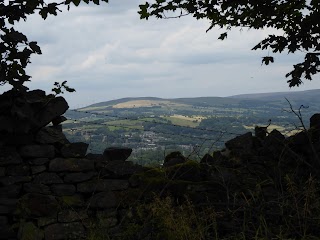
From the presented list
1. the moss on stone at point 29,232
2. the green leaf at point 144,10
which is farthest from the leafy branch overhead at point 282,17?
the moss on stone at point 29,232

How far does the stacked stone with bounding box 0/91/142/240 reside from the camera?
6211 millimetres

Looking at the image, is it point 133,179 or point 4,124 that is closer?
point 4,124

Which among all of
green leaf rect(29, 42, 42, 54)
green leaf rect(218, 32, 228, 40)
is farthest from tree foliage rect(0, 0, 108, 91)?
green leaf rect(218, 32, 228, 40)

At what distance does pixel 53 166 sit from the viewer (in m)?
6.51

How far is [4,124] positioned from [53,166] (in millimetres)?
932

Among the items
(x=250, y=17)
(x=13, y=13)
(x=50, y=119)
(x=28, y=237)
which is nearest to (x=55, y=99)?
(x=50, y=119)

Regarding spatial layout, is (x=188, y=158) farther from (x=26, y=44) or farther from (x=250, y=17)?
(x=250, y=17)

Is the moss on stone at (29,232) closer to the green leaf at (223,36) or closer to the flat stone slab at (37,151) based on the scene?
the flat stone slab at (37,151)

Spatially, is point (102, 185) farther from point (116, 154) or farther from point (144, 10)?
point (144, 10)

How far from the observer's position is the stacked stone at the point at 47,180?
6.21 m

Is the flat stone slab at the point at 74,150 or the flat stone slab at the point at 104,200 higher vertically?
the flat stone slab at the point at 74,150

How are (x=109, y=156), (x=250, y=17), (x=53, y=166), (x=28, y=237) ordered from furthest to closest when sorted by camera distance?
(x=250, y=17) → (x=109, y=156) → (x=53, y=166) → (x=28, y=237)

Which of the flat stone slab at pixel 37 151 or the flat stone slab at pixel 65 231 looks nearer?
the flat stone slab at pixel 65 231

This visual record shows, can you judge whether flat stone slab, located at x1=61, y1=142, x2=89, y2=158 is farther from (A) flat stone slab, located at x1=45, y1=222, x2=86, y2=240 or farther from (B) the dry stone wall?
(A) flat stone slab, located at x1=45, y1=222, x2=86, y2=240
